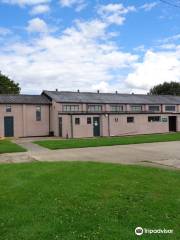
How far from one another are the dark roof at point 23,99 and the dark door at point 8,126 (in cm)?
196

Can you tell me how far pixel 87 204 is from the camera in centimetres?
656

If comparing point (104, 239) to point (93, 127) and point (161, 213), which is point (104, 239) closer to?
point (161, 213)

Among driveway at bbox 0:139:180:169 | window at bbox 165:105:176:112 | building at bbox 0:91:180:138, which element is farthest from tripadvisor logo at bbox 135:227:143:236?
window at bbox 165:105:176:112

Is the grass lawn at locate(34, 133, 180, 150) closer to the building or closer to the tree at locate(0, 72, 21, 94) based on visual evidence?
the building

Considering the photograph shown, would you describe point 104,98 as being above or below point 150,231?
above

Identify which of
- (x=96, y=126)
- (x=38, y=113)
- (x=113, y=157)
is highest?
(x=38, y=113)

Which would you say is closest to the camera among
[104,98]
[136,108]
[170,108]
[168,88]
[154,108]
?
[104,98]

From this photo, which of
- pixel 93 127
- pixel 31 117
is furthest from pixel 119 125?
pixel 31 117

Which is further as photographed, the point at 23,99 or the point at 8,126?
the point at 23,99

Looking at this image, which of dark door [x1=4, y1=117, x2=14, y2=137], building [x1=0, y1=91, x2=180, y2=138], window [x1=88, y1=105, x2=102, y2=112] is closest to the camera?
building [x1=0, y1=91, x2=180, y2=138]

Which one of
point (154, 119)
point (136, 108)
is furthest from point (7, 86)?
point (154, 119)

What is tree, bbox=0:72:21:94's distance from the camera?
59375mm

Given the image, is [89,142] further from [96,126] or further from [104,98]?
[104,98]

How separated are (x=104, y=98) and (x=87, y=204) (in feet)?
118
